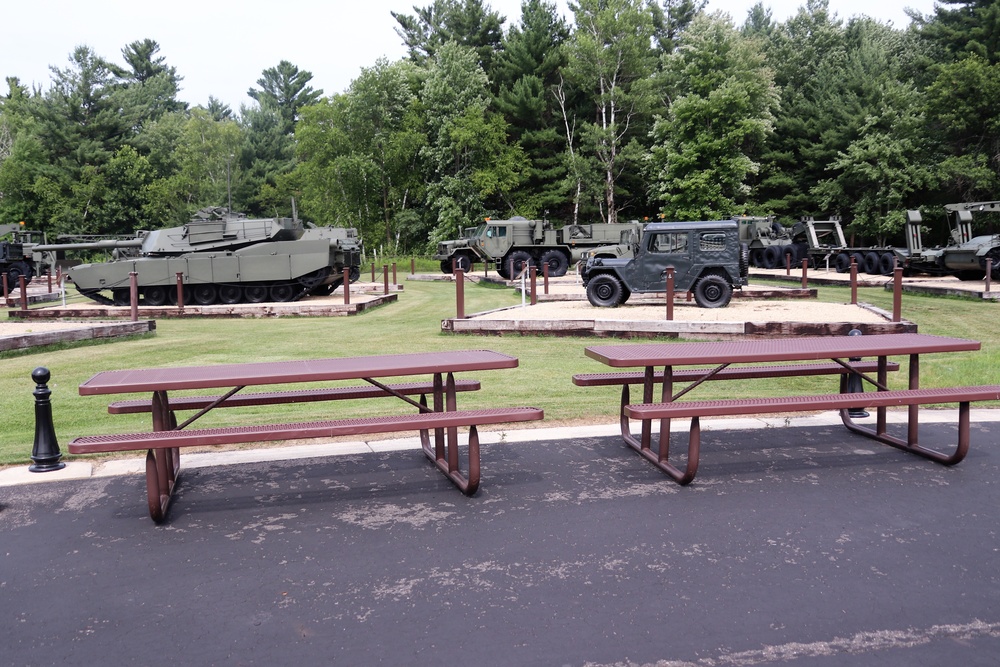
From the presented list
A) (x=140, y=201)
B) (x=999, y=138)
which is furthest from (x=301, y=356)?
(x=140, y=201)

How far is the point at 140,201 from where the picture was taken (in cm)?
5769

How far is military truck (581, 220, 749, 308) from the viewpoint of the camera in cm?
1741

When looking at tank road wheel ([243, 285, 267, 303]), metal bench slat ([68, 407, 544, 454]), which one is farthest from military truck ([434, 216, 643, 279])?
metal bench slat ([68, 407, 544, 454])

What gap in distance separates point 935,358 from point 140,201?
55.2 m

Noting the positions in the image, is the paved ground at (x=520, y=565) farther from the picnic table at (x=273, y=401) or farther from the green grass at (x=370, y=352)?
the green grass at (x=370, y=352)

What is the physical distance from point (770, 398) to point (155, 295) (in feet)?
68.5

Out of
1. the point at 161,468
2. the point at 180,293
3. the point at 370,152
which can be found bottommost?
the point at 161,468

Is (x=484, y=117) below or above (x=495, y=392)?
above

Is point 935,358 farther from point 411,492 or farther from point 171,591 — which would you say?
point 171,591

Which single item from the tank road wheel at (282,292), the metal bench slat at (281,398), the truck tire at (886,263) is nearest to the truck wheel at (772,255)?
the truck tire at (886,263)

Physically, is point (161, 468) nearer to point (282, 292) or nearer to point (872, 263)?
point (282, 292)

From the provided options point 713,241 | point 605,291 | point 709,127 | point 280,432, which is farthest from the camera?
point 709,127

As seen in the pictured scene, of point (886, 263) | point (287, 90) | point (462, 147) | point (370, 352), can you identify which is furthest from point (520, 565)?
point (287, 90)

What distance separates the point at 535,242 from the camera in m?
32.4
